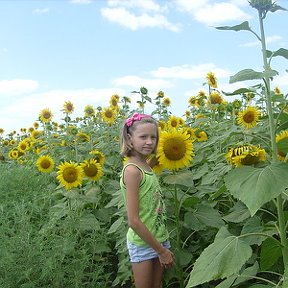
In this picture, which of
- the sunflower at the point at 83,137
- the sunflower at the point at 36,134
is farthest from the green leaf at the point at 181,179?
the sunflower at the point at 36,134

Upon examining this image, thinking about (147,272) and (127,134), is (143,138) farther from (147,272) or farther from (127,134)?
(147,272)

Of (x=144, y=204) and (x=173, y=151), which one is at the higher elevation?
(x=173, y=151)

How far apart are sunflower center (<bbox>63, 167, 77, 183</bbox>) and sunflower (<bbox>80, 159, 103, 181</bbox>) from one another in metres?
0.11

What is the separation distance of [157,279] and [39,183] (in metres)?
2.72

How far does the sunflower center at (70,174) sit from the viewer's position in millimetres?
3867

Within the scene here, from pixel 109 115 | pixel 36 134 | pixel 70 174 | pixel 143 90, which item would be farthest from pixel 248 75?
A: pixel 36 134

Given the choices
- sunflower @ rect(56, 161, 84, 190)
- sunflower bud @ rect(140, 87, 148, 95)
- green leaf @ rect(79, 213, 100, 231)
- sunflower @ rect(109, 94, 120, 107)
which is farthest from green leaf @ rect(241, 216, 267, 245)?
sunflower @ rect(109, 94, 120, 107)

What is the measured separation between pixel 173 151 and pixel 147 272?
646mm

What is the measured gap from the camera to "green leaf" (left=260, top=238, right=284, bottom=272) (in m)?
2.31

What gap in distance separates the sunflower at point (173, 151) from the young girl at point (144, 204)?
9 cm

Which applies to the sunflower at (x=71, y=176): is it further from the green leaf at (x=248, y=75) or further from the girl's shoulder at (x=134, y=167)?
the green leaf at (x=248, y=75)

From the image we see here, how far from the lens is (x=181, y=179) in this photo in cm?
287

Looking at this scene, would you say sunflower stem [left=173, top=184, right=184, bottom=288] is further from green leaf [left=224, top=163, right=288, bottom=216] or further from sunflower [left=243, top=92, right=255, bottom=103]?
sunflower [left=243, top=92, right=255, bottom=103]

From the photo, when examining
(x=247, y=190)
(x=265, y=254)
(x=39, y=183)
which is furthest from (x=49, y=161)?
(x=247, y=190)
